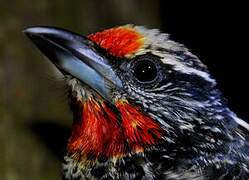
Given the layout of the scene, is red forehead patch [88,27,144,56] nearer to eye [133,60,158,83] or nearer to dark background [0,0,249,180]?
eye [133,60,158,83]

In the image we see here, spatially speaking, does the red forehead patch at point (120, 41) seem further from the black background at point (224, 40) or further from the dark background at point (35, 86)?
the black background at point (224, 40)

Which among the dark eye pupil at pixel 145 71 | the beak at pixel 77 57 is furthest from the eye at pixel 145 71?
the beak at pixel 77 57

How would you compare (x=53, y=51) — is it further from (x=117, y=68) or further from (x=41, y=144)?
(x=41, y=144)

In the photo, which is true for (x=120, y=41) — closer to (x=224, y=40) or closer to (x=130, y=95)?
(x=130, y=95)

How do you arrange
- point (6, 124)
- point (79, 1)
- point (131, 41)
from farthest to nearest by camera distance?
point (79, 1)
point (6, 124)
point (131, 41)

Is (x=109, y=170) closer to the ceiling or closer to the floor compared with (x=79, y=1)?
closer to the floor

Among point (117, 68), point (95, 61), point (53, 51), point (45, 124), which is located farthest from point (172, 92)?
point (45, 124)

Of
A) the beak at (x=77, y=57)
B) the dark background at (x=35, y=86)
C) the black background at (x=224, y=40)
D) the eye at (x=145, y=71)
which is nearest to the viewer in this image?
the beak at (x=77, y=57)

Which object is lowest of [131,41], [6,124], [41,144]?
[41,144]

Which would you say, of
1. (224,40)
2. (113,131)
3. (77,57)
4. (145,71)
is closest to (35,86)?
(77,57)
